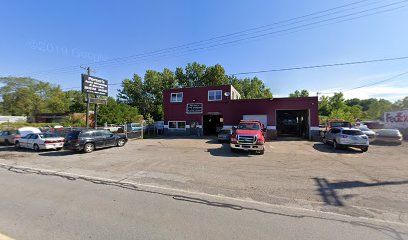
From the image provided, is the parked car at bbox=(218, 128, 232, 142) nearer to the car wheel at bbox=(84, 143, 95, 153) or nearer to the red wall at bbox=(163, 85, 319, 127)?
the red wall at bbox=(163, 85, 319, 127)

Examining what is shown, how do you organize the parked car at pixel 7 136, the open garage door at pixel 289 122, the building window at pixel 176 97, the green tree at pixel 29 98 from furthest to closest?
1. the green tree at pixel 29 98
2. the open garage door at pixel 289 122
3. the building window at pixel 176 97
4. the parked car at pixel 7 136

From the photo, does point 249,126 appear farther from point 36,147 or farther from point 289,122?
point 289,122

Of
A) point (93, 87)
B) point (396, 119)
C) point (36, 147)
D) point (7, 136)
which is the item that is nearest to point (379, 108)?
point (396, 119)

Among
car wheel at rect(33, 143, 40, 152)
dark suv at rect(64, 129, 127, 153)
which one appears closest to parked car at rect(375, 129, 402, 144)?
dark suv at rect(64, 129, 127, 153)

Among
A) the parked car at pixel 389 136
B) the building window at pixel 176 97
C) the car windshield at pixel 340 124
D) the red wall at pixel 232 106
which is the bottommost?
the parked car at pixel 389 136

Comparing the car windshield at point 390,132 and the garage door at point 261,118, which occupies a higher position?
the garage door at point 261,118

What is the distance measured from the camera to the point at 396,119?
99.5 feet

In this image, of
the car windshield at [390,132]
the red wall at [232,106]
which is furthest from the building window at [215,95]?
the car windshield at [390,132]

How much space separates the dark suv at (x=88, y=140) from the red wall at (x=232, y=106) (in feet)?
42.3

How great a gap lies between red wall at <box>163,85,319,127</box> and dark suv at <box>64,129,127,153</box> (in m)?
12.9

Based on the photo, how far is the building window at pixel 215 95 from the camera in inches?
1137

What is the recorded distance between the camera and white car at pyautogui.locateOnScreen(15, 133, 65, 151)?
16.7 m

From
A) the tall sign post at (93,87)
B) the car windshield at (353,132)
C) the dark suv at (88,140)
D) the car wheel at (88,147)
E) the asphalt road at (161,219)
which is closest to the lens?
the asphalt road at (161,219)

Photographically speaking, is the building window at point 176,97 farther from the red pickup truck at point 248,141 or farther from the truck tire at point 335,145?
the truck tire at point 335,145
